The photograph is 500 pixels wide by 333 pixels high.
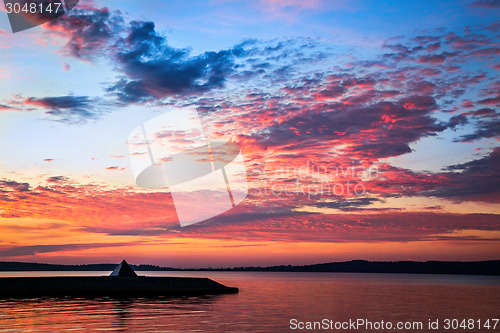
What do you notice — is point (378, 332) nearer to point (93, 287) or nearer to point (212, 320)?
point (212, 320)

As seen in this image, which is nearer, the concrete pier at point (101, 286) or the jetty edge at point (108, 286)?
the concrete pier at point (101, 286)

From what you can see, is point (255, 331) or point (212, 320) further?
point (212, 320)

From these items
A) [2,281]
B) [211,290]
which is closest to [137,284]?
[211,290]

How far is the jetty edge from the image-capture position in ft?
211

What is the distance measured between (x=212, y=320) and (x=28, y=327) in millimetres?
15018

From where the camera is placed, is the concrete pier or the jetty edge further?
the jetty edge

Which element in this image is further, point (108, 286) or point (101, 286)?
point (108, 286)

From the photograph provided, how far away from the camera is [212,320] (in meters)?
39.7

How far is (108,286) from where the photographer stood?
7006cm

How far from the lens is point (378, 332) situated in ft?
120

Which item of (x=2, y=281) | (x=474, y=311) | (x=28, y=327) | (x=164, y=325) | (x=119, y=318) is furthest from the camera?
(x=2, y=281)

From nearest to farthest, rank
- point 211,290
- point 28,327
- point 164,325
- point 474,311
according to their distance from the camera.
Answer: point 28,327 → point 164,325 → point 474,311 → point 211,290

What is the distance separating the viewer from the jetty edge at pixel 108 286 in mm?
64375

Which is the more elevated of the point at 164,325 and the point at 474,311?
the point at 164,325
